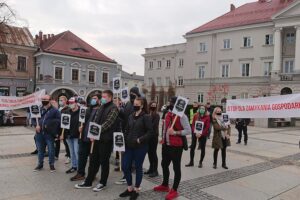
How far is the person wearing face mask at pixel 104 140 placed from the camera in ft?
19.2

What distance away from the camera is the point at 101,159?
591 cm

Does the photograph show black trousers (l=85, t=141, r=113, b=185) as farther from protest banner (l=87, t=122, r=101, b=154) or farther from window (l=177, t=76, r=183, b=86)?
window (l=177, t=76, r=183, b=86)

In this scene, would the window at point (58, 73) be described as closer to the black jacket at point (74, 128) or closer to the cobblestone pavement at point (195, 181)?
the cobblestone pavement at point (195, 181)

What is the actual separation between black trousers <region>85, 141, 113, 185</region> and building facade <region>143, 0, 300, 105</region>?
105 ft

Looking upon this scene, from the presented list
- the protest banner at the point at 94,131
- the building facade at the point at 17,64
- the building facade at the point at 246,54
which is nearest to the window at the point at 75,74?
the building facade at the point at 17,64

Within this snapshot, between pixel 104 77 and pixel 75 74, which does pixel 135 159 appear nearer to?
pixel 75 74

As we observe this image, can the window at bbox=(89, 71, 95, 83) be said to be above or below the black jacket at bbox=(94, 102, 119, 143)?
above

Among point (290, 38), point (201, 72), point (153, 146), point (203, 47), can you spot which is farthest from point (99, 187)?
point (203, 47)

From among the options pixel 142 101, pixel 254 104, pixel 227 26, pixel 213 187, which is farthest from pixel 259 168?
pixel 227 26

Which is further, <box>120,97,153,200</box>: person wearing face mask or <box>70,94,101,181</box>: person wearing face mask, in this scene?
<box>70,94,101,181</box>: person wearing face mask

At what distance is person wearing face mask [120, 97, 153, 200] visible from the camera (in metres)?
5.54

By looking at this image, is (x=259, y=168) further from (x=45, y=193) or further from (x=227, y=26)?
(x=227, y=26)

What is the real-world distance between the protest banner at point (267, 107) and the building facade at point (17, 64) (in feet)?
112

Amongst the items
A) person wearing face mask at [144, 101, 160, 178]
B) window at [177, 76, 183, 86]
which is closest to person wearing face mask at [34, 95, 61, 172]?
person wearing face mask at [144, 101, 160, 178]
